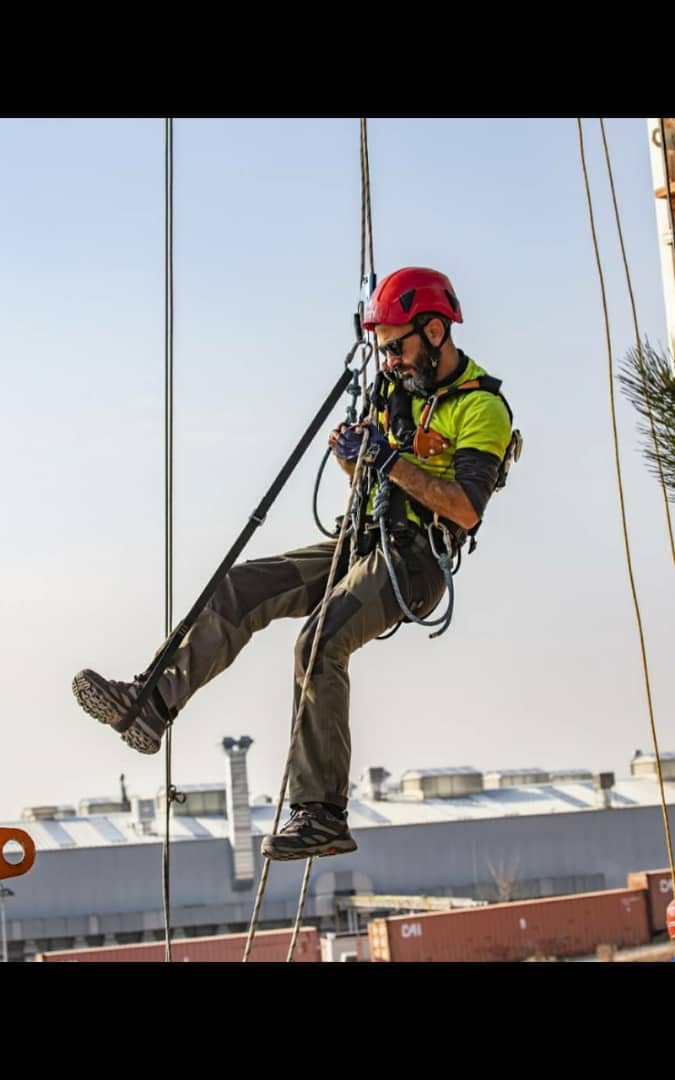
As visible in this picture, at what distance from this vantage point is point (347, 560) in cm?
550

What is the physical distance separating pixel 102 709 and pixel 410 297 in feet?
4.77

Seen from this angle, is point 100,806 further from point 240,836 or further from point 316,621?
point 316,621

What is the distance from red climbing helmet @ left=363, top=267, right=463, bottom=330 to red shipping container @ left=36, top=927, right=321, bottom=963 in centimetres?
2725

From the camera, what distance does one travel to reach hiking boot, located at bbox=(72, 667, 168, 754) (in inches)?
199

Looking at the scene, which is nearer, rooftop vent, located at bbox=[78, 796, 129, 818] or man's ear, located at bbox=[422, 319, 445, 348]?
man's ear, located at bbox=[422, 319, 445, 348]

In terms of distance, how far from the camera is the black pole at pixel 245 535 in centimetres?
521

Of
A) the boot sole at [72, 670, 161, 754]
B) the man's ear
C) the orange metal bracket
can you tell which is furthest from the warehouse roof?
the orange metal bracket

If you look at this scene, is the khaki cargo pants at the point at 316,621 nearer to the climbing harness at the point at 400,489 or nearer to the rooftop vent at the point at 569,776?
the climbing harness at the point at 400,489

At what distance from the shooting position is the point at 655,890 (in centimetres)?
3731

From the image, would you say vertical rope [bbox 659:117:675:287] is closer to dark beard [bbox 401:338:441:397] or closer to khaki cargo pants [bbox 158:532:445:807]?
dark beard [bbox 401:338:441:397]

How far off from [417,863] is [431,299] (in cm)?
3390
